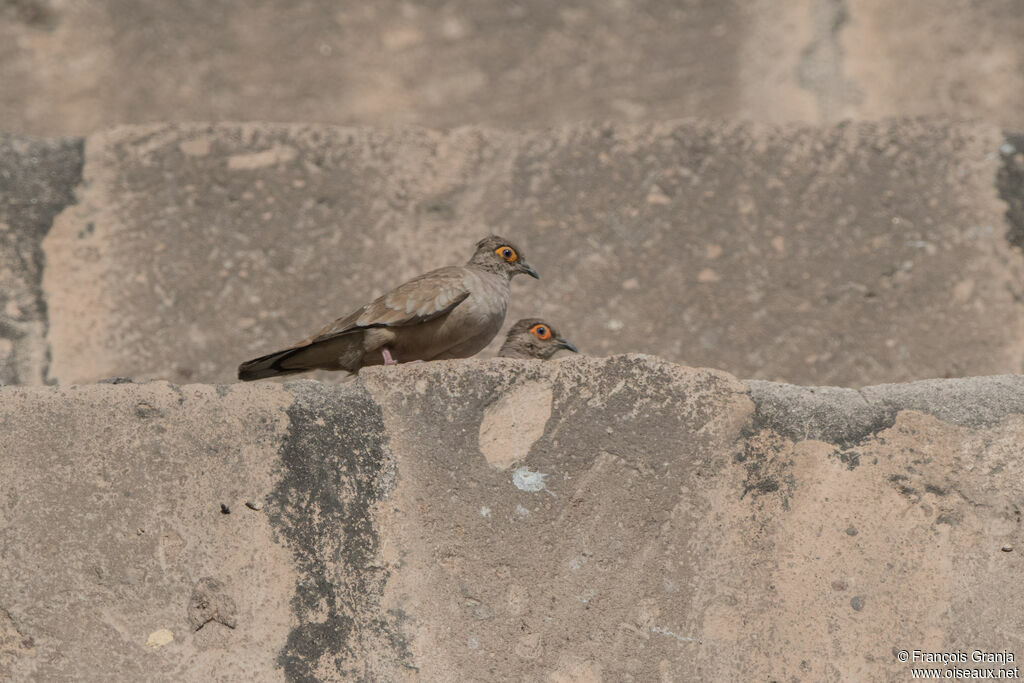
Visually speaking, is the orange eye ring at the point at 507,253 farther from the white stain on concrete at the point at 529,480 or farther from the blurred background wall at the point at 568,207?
the white stain on concrete at the point at 529,480

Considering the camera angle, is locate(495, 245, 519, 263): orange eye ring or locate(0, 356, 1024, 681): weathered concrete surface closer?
locate(0, 356, 1024, 681): weathered concrete surface

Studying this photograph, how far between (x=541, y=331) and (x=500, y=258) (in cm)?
37

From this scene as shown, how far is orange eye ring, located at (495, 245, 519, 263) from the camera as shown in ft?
19.8

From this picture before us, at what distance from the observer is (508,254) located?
6051 millimetres

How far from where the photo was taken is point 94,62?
8938mm

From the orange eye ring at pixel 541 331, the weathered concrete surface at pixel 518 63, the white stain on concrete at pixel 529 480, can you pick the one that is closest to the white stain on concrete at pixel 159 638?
the white stain on concrete at pixel 529 480

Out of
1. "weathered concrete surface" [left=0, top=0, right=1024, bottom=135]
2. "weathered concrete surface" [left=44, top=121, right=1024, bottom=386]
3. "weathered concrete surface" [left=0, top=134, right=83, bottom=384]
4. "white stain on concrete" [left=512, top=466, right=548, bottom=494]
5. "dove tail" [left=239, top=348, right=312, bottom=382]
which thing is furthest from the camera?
"weathered concrete surface" [left=0, top=0, right=1024, bottom=135]

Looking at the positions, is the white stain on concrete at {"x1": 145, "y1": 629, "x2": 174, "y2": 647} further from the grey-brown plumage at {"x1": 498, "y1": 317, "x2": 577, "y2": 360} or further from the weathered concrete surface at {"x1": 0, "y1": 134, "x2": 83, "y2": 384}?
the weathered concrete surface at {"x1": 0, "y1": 134, "x2": 83, "y2": 384}

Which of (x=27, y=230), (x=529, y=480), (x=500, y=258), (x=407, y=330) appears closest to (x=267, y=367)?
(x=407, y=330)

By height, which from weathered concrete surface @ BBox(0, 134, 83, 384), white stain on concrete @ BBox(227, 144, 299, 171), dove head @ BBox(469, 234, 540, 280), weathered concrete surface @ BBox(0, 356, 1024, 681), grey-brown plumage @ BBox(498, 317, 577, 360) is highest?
weathered concrete surface @ BBox(0, 356, 1024, 681)

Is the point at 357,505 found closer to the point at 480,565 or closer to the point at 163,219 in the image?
the point at 480,565

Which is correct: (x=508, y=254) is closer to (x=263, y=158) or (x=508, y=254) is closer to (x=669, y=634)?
(x=263, y=158)

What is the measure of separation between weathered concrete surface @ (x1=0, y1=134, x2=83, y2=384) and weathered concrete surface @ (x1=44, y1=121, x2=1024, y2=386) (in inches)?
3.1

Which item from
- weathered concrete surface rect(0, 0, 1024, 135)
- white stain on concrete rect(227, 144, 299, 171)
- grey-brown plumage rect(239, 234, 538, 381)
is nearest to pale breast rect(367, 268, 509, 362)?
grey-brown plumage rect(239, 234, 538, 381)
